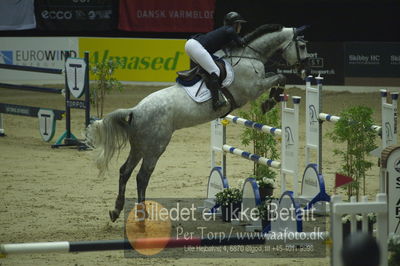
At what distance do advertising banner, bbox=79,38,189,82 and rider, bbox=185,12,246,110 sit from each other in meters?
10.9

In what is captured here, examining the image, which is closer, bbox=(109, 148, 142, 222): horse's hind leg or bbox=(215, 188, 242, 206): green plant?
bbox=(109, 148, 142, 222): horse's hind leg

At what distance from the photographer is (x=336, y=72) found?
63.6ft

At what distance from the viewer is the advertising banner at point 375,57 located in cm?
1902

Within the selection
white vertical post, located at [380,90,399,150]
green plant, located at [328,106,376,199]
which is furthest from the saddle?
white vertical post, located at [380,90,399,150]

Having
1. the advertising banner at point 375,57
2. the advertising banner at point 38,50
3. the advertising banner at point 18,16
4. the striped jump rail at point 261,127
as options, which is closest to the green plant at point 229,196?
the striped jump rail at point 261,127

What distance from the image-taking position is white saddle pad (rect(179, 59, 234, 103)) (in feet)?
28.5

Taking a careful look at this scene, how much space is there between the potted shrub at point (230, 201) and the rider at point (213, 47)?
38.3 inches

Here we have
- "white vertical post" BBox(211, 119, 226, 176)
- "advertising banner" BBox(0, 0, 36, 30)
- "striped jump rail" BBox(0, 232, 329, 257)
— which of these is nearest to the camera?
"striped jump rail" BBox(0, 232, 329, 257)

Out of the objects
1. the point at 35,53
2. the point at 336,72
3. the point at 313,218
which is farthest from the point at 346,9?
the point at 313,218

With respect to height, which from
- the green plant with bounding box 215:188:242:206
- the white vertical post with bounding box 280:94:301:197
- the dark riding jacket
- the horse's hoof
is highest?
the dark riding jacket

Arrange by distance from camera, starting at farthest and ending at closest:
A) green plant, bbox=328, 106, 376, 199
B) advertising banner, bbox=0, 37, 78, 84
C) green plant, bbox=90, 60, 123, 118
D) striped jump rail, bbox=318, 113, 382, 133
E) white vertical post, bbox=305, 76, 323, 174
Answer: advertising banner, bbox=0, 37, 78, 84 → green plant, bbox=90, 60, 123, 118 → white vertical post, bbox=305, 76, 323, 174 → green plant, bbox=328, 106, 376, 199 → striped jump rail, bbox=318, 113, 382, 133

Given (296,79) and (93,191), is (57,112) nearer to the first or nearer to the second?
(93,191)

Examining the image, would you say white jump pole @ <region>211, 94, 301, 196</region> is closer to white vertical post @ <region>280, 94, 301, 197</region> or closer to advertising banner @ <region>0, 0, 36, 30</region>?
white vertical post @ <region>280, 94, 301, 197</region>

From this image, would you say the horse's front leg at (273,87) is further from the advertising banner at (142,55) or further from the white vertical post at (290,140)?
the advertising banner at (142,55)
